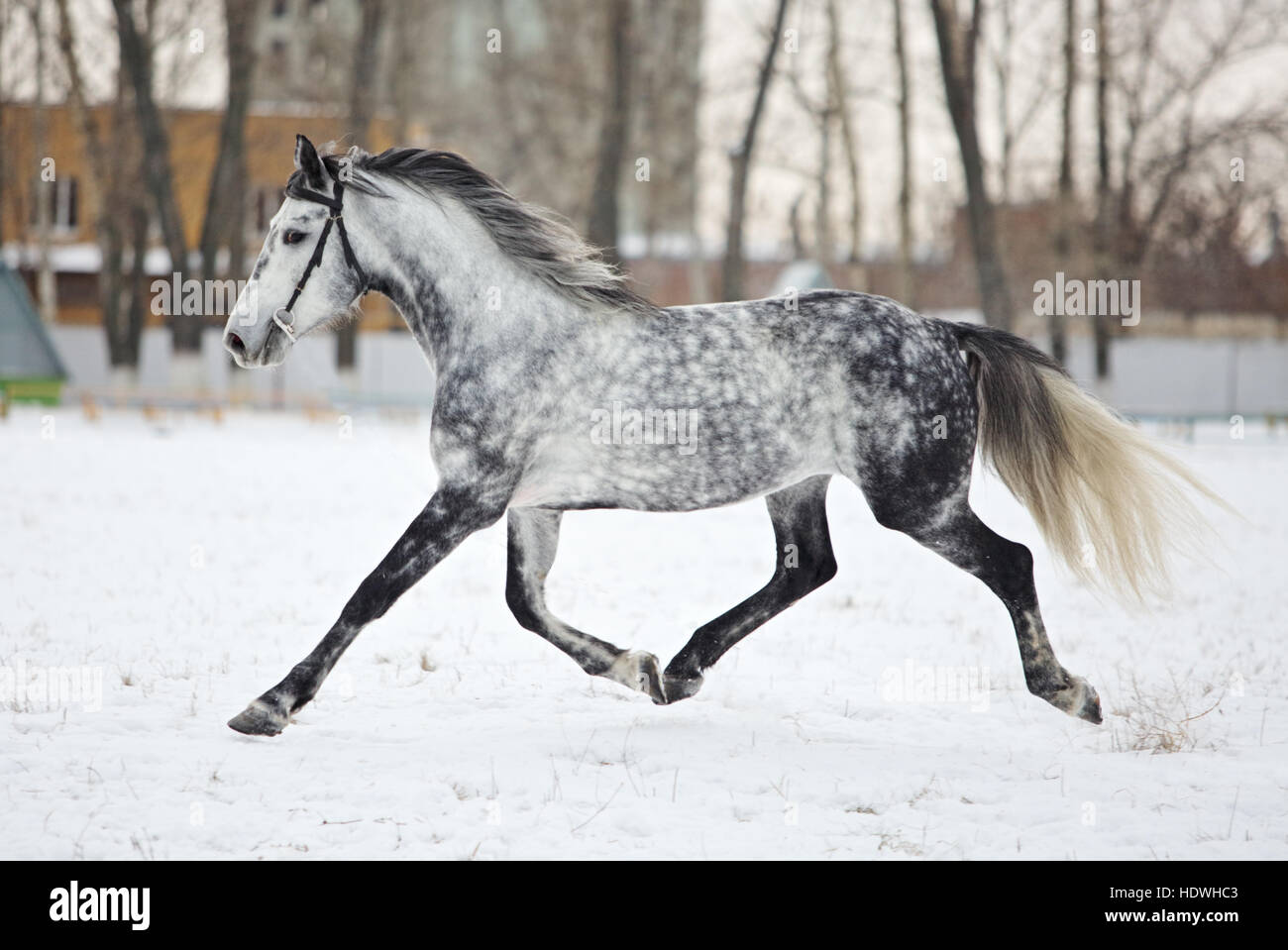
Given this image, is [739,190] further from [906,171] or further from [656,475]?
[656,475]

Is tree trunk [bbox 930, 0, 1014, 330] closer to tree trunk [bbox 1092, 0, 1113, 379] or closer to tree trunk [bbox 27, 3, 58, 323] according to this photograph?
tree trunk [bbox 1092, 0, 1113, 379]

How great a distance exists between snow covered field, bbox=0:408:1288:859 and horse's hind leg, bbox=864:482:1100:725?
182 mm

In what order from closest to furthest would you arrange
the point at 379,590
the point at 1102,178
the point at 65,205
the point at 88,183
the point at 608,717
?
1. the point at 379,590
2. the point at 608,717
3. the point at 1102,178
4. the point at 88,183
5. the point at 65,205

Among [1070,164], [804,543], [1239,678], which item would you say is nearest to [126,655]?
[804,543]

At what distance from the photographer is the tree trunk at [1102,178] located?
22.1 m

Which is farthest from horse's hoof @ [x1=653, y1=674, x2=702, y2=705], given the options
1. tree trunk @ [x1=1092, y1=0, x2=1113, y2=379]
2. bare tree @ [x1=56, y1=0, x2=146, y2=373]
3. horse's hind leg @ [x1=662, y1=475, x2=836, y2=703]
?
bare tree @ [x1=56, y1=0, x2=146, y2=373]

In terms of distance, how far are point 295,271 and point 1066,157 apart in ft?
68.7

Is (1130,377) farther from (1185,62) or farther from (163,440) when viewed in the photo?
(163,440)

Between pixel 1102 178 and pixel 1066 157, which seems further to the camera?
pixel 1102 178

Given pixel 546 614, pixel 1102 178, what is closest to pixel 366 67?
pixel 1102 178

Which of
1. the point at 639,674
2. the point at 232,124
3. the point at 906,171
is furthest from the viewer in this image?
the point at 906,171

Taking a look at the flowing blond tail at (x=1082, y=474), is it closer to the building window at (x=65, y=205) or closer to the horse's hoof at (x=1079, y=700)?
the horse's hoof at (x=1079, y=700)

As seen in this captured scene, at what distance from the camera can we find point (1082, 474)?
479cm
